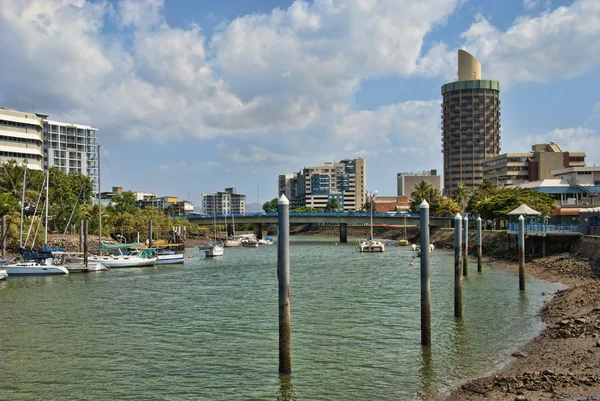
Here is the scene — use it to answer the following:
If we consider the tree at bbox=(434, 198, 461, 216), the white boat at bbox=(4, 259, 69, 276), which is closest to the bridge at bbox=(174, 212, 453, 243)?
the tree at bbox=(434, 198, 461, 216)

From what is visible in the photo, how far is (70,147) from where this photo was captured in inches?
7407

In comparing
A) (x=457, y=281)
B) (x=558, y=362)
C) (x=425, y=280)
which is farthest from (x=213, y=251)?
(x=558, y=362)

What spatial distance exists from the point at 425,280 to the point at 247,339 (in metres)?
10.2

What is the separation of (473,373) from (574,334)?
24.4 ft

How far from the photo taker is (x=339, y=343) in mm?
29562

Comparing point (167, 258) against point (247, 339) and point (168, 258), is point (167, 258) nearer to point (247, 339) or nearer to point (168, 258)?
point (168, 258)

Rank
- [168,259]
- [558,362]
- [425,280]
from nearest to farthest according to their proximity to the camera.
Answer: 1. [558,362]
2. [425,280]
3. [168,259]

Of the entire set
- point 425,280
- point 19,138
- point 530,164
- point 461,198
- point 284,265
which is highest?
point 19,138

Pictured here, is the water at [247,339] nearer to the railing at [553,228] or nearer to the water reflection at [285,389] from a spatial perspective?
the water reflection at [285,389]

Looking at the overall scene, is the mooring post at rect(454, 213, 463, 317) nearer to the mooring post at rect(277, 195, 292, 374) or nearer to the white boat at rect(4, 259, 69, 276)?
the mooring post at rect(277, 195, 292, 374)

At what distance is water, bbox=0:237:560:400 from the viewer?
2302 centimetres

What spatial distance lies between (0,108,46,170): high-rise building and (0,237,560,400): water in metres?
94.1

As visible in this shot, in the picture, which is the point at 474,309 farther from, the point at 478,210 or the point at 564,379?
the point at 478,210

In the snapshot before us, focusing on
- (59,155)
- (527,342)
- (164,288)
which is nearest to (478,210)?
(164,288)
